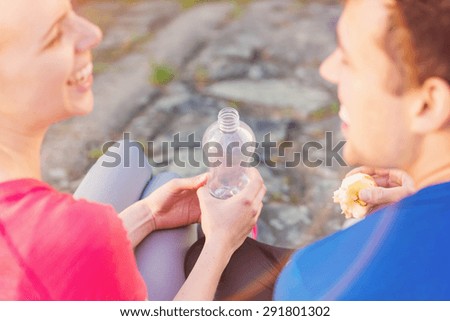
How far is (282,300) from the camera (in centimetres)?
104

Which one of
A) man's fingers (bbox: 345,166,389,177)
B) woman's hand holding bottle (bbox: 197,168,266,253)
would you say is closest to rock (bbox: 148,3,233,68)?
woman's hand holding bottle (bbox: 197,168,266,253)

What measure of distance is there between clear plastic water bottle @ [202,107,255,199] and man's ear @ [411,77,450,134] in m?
0.33

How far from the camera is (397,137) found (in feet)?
3.00

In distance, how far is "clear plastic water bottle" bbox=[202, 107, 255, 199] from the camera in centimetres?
112

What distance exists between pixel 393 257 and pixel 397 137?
0.16 meters

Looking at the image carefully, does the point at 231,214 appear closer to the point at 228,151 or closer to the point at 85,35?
the point at 228,151

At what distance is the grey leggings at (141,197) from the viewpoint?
110 centimetres

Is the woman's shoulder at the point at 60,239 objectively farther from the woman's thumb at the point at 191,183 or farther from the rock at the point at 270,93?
the rock at the point at 270,93

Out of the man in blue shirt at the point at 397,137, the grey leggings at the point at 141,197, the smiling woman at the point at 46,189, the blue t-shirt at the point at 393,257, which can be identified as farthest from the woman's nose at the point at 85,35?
the blue t-shirt at the point at 393,257

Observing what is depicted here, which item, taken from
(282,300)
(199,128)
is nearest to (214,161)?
(199,128)

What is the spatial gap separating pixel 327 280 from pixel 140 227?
0.34 metres

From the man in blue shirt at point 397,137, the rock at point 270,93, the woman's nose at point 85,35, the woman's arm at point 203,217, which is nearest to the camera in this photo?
the man in blue shirt at point 397,137

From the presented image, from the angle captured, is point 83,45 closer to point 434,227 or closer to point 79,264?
point 79,264

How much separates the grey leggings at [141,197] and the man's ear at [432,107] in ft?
1.52
